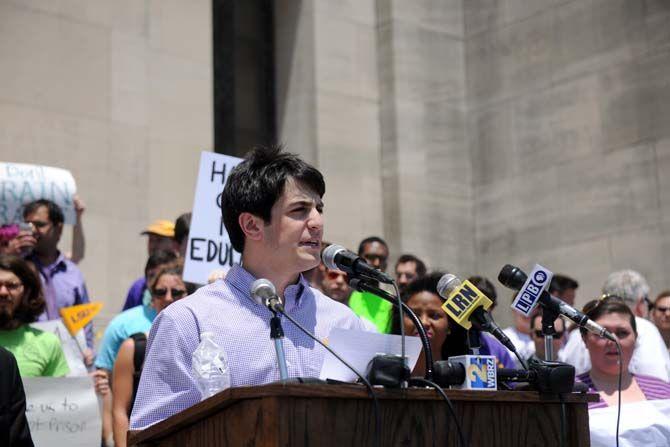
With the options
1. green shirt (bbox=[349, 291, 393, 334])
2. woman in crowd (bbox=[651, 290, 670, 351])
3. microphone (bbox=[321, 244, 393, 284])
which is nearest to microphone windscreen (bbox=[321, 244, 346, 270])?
microphone (bbox=[321, 244, 393, 284])

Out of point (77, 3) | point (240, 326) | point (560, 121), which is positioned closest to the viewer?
point (240, 326)

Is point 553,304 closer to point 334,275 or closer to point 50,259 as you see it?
point 334,275

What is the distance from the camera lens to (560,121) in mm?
12781

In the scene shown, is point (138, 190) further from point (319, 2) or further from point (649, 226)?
point (649, 226)

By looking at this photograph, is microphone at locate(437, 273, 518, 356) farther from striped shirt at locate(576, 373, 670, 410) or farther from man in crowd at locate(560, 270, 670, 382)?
man in crowd at locate(560, 270, 670, 382)

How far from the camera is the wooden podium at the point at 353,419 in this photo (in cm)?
325

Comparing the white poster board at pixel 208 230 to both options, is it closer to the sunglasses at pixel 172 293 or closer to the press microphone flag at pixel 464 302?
the sunglasses at pixel 172 293

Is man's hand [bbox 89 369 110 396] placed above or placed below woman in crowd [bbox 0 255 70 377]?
below

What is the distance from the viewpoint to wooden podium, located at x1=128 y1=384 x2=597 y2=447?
128 inches

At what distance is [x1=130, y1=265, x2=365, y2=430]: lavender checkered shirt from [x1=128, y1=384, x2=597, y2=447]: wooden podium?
191mm

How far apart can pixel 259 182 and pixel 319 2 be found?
9049mm

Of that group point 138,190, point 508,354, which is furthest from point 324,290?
point 138,190

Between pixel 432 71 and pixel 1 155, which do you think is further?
pixel 432 71

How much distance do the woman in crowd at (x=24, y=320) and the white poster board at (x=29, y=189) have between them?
217 cm
